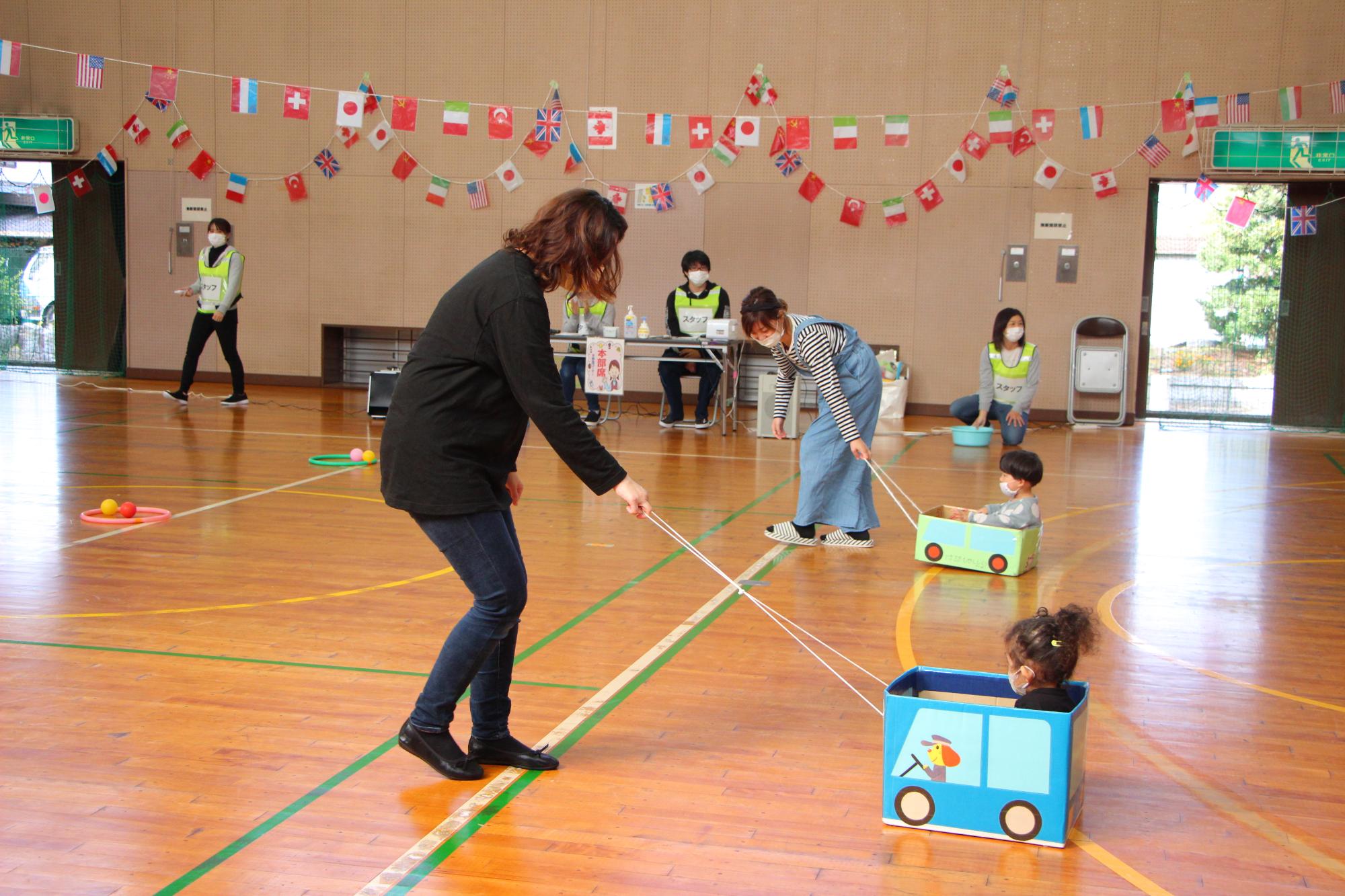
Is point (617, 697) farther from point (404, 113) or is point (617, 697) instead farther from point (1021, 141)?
point (404, 113)

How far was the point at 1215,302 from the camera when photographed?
12.7 metres

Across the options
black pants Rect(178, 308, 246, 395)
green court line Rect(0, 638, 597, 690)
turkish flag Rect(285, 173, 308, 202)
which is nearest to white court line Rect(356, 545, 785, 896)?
green court line Rect(0, 638, 597, 690)

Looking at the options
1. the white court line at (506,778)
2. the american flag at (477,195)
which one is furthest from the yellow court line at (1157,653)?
the american flag at (477,195)

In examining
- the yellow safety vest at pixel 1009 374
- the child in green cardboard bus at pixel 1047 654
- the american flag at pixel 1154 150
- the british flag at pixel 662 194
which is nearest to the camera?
the child in green cardboard bus at pixel 1047 654

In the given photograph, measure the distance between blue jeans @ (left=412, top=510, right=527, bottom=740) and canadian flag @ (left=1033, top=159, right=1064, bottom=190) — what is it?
1075 centimetres

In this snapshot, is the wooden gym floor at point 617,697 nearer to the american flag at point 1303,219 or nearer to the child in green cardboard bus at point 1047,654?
the child in green cardboard bus at point 1047,654

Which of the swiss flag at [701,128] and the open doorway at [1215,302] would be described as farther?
the swiss flag at [701,128]

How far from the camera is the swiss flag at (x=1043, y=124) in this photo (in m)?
12.3

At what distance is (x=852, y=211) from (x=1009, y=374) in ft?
9.99

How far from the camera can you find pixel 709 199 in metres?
13.2

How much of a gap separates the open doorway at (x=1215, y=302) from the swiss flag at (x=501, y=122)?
6.86 meters

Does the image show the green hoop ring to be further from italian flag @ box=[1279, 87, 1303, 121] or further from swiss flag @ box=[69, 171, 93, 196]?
italian flag @ box=[1279, 87, 1303, 121]

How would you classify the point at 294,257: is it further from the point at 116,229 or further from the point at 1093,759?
the point at 1093,759

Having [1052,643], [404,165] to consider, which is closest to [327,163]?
[404,165]
